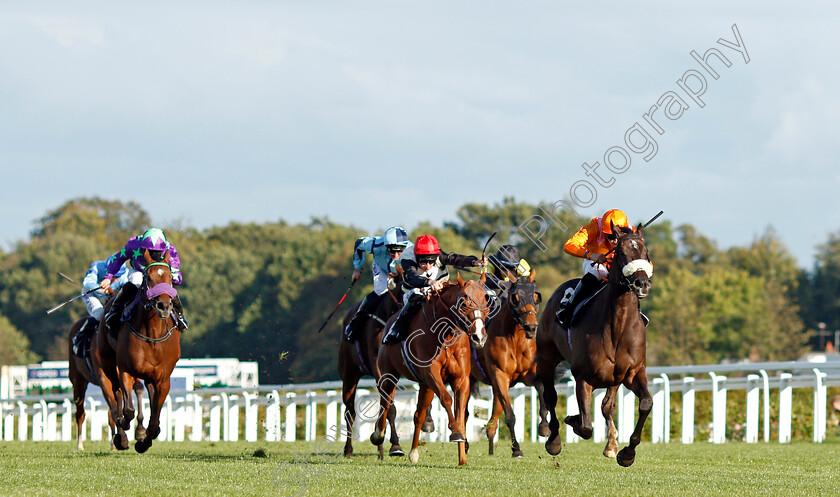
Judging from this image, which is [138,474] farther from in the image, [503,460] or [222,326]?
[222,326]

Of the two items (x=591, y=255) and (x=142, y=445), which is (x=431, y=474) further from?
(x=142, y=445)

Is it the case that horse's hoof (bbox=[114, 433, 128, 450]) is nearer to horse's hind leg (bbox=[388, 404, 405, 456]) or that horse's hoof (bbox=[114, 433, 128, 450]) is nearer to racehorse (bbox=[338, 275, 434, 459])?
racehorse (bbox=[338, 275, 434, 459])

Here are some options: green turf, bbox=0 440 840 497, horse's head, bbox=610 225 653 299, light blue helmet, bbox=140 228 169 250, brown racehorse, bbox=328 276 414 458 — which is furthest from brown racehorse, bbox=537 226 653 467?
light blue helmet, bbox=140 228 169 250

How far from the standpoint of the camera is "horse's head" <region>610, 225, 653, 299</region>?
9227mm

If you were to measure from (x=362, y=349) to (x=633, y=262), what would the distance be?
490 cm

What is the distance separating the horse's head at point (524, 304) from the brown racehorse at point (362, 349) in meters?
1.72

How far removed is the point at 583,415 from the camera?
981cm

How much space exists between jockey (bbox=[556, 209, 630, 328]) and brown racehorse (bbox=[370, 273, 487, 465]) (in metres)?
0.71

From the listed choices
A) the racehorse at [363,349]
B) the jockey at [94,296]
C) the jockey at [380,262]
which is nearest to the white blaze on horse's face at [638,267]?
the racehorse at [363,349]

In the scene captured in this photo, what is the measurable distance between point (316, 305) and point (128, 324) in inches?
1585

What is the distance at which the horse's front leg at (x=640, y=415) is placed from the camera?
9484 millimetres

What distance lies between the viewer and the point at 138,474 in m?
9.35

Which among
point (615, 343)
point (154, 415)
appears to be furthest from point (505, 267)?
point (154, 415)

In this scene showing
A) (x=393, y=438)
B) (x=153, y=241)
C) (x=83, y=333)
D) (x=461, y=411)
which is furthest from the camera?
A: (x=83, y=333)
